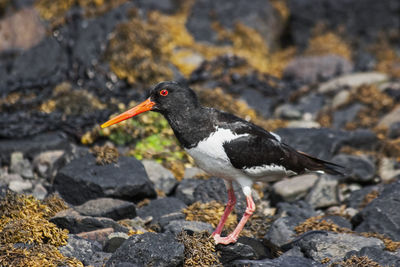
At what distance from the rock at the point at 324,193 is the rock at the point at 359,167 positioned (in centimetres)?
49

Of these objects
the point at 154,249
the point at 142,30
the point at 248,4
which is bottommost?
the point at 154,249

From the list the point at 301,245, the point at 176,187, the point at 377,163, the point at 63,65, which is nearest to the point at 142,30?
the point at 63,65

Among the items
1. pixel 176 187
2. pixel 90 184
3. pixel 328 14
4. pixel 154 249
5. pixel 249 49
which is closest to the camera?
pixel 154 249

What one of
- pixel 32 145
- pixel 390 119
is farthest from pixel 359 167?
pixel 32 145

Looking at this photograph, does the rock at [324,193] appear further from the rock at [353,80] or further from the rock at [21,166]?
Answer: the rock at [353,80]

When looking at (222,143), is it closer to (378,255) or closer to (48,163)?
(378,255)

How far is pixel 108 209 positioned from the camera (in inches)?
223

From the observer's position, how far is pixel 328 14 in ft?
44.7

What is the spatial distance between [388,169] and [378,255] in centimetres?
342

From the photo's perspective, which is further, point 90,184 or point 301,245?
point 90,184

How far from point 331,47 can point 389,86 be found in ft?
8.66

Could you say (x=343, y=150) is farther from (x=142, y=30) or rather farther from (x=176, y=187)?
(x=142, y=30)

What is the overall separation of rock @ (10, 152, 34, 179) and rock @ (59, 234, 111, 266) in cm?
259

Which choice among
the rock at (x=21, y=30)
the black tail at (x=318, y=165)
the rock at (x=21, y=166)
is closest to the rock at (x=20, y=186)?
the rock at (x=21, y=166)
